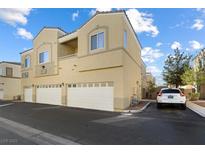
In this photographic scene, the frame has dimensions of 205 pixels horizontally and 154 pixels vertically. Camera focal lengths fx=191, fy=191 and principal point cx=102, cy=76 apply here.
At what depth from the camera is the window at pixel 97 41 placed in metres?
15.8

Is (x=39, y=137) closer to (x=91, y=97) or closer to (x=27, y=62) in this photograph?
(x=91, y=97)

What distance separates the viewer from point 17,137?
7.16 metres

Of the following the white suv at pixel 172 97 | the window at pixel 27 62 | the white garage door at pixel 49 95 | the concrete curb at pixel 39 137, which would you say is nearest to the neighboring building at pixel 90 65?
the white garage door at pixel 49 95

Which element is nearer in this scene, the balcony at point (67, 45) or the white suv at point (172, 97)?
the white suv at point (172, 97)

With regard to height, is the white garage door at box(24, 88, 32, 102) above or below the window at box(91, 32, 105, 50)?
below

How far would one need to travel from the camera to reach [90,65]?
16438 millimetres

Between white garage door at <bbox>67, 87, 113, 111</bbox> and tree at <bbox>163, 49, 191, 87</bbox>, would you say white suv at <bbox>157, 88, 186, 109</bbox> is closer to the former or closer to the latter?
white garage door at <bbox>67, 87, 113, 111</bbox>

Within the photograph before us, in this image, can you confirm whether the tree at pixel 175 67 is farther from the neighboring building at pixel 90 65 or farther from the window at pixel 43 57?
the window at pixel 43 57

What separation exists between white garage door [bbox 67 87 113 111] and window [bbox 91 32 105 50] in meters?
3.55

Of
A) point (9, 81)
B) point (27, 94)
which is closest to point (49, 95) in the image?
point (27, 94)

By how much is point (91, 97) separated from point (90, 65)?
277 centimetres

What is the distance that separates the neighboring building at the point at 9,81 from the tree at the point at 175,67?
2706 cm

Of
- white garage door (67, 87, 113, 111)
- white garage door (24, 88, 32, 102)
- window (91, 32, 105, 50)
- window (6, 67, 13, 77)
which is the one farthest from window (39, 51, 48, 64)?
window (6, 67, 13, 77)

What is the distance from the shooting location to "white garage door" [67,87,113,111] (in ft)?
49.7
